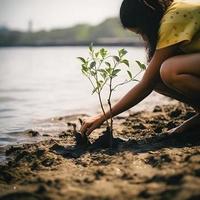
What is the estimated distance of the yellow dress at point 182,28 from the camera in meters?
3.29

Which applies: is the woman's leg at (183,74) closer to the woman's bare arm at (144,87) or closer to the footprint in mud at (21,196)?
the woman's bare arm at (144,87)

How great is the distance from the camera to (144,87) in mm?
3514

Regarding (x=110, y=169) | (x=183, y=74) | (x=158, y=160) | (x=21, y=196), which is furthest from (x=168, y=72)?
(x=21, y=196)

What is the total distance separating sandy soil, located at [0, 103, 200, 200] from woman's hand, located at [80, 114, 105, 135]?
0.18 m

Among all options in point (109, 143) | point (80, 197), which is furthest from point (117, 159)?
point (80, 197)

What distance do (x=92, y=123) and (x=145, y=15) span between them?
112 cm

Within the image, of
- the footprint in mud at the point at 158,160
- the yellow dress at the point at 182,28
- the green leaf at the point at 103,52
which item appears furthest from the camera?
the green leaf at the point at 103,52

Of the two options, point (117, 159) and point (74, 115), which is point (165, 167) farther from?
point (74, 115)

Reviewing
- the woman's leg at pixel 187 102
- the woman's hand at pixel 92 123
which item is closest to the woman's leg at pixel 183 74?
the woman's leg at pixel 187 102

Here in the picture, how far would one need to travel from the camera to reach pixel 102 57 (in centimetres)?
359

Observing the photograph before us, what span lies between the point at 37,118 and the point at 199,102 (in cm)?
323

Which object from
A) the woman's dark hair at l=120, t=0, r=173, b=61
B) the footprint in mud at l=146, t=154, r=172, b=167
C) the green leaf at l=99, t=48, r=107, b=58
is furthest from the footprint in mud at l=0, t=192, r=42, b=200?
the woman's dark hair at l=120, t=0, r=173, b=61

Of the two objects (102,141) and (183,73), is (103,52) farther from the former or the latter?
(102,141)

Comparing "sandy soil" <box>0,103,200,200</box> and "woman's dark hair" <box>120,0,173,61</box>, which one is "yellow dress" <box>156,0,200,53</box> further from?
"sandy soil" <box>0,103,200,200</box>
